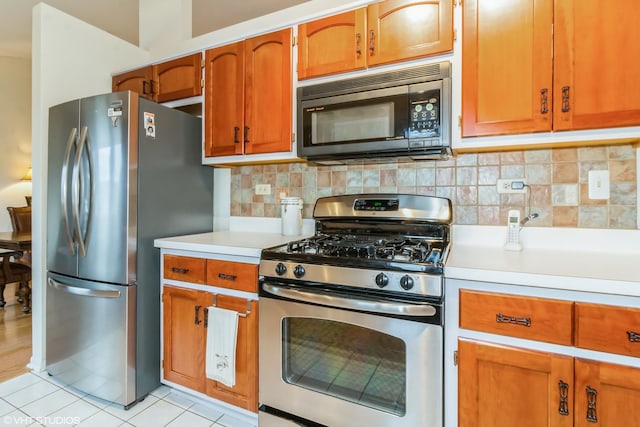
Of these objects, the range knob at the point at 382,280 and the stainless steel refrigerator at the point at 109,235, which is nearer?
the range knob at the point at 382,280

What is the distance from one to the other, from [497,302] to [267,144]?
1.45m

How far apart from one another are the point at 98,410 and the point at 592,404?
226cm

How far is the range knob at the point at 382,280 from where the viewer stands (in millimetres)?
1235

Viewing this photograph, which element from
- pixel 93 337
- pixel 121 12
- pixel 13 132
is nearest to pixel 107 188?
pixel 93 337

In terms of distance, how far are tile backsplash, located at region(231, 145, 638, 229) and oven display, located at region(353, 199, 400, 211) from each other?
133mm

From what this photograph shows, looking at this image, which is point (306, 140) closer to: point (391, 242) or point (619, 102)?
point (391, 242)

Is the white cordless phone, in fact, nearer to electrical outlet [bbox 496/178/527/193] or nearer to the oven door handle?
electrical outlet [bbox 496/178/527/193]

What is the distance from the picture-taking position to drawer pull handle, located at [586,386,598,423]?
39.9 inches

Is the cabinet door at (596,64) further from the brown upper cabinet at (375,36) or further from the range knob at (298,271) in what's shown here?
the range knob at (298,271)

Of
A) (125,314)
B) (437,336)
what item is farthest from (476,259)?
(125,314)

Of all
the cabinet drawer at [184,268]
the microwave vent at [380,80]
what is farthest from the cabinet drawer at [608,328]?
the cabinet drawer at [184,268]

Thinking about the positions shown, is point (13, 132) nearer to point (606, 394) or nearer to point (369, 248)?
point (369, 248)

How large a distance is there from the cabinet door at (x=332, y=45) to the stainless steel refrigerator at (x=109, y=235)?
0.91 meters

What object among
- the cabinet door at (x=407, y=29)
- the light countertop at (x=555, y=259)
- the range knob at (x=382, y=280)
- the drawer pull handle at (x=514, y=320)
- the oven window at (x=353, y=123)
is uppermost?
the cabinet door at (x=407, y=29)
